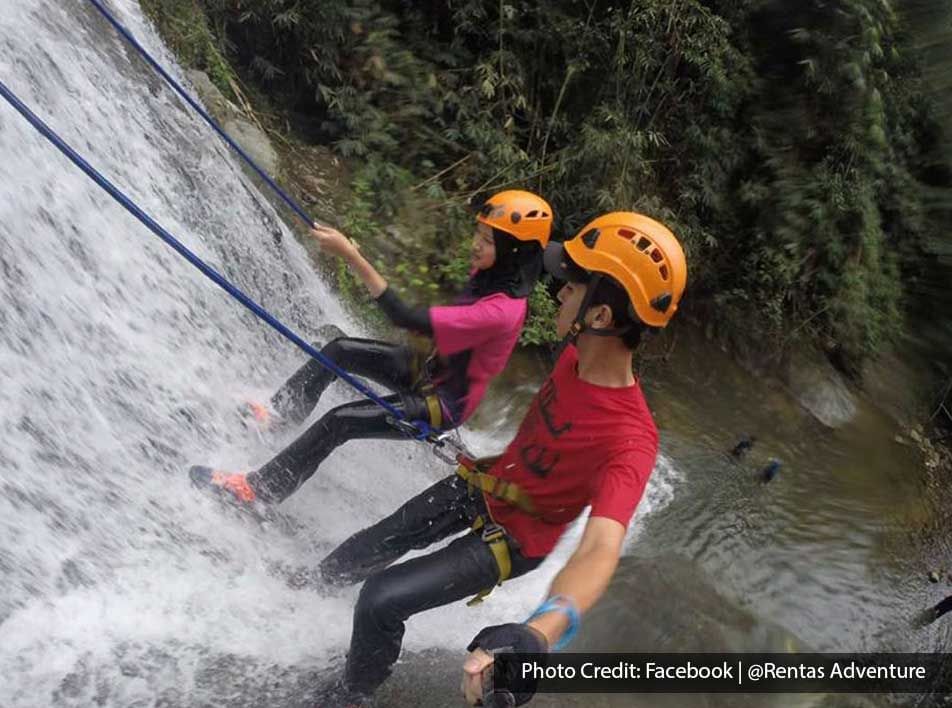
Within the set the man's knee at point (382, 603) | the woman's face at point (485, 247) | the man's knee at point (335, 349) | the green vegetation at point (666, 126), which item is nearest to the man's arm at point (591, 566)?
the man's knee at point (382, 603)

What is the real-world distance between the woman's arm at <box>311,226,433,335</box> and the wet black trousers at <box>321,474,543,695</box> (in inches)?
27.6

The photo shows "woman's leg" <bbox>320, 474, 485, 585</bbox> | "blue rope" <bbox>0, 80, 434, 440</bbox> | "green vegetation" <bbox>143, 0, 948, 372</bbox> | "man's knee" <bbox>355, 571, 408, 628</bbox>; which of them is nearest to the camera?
"blue rope" <bbox>0, 80, 434, 440</bbox>

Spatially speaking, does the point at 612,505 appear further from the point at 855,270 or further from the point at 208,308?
the point at 855,270

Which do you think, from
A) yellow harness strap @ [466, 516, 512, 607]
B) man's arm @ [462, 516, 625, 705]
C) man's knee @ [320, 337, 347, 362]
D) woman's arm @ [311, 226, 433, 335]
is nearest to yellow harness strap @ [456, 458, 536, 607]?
yellow harness strap @ [466, 516, 512, 607]

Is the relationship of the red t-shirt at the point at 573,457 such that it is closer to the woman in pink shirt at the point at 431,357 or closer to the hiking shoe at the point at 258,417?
the woman in pink shirt at the point at 431,357

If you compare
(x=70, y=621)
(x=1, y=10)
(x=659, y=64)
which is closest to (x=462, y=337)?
(x=70, y=621)

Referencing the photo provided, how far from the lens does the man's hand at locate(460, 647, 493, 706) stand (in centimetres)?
178

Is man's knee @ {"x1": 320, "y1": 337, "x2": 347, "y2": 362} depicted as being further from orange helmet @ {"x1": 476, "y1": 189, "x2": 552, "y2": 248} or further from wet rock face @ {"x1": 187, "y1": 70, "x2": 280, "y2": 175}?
wet rock face @ {"x1": 187, "y1": 70, "x2": 280, "y2": 175}

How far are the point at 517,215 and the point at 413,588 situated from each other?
1.62 metres

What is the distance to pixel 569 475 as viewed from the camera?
95.7 inches

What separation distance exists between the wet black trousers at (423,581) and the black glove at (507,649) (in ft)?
2.50

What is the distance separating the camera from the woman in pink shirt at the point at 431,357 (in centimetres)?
314

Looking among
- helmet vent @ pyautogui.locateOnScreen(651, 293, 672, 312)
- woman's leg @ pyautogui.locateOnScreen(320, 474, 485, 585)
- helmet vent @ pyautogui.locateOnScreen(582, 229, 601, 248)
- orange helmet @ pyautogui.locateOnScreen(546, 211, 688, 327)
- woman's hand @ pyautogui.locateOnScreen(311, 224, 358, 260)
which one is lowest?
woman's leg @ pyautogui.locateOnScreen(320, 474, 485, 585)

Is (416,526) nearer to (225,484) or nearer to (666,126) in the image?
(225,484)
